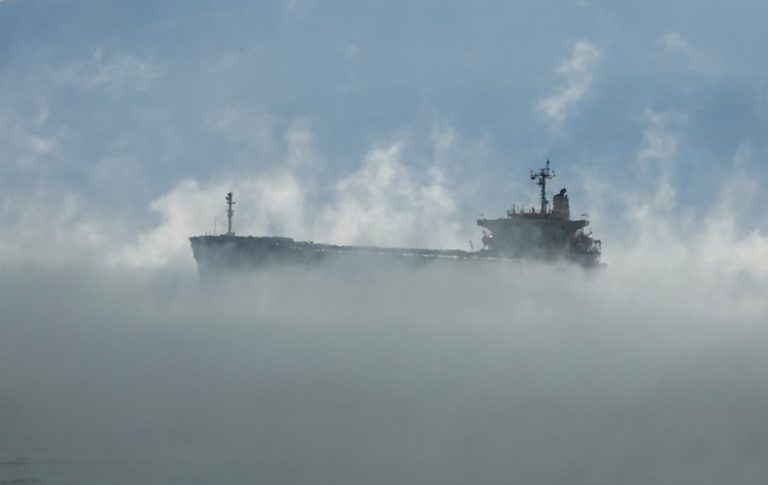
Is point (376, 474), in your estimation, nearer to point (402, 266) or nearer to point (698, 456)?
point (698, 456)

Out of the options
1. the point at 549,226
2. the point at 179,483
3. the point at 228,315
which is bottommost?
the point at 179,483

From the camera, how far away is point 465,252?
10381cm

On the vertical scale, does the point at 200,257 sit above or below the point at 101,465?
above

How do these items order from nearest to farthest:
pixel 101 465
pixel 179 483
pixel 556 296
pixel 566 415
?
pixel 179 483 → pixel 101 465 → pixel 566 415 → pixel 556 296

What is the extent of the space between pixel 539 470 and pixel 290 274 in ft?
176

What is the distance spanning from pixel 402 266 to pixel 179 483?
6173cm

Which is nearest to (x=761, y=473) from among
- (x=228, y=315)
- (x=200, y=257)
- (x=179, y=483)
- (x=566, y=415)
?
(x=566, y=415)

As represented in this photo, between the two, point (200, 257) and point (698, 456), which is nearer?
point (698, 456)

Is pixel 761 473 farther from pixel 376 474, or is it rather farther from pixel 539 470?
pixel 376 474

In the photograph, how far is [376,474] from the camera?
138 feet

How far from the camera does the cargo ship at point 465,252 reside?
9425 centimetres

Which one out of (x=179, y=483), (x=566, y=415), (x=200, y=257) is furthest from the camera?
(x=200, y=257)

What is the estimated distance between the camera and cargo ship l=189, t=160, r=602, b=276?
Answer: 309ft

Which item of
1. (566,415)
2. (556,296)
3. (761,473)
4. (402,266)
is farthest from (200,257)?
(761,473)
